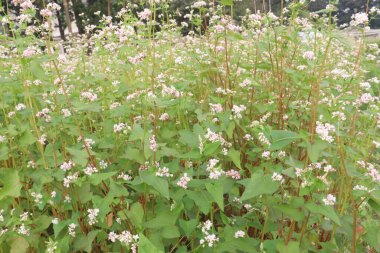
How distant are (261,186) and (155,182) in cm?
50

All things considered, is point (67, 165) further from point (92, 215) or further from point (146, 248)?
point (146, 248)

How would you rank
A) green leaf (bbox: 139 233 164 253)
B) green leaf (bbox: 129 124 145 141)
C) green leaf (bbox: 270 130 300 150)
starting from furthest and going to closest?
green leaf (bbox: 129 124 145 141)
green leaf (bbox: 270 130 300 150)
green leaf (bbox: 139 233 164 253)

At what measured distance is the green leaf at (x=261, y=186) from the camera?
1.60 meters

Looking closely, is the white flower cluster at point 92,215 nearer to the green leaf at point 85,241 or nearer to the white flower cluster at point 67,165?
the green leaf at point 85,241

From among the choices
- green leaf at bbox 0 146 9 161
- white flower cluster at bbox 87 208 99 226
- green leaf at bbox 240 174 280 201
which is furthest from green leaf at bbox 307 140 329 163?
green leaf at bbox 0 146 9 161

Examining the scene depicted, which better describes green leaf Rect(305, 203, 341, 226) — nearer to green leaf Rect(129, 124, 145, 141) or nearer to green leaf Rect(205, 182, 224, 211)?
green leaf Rect(205, 182, 224, 211)

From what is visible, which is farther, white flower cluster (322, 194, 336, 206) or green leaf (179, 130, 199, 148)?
green leaf (179, 130, 199, 148)

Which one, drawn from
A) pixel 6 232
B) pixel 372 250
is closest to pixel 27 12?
pixel 6 232

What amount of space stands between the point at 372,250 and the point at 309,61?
1.28m

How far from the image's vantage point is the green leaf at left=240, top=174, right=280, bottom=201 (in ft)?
5.26

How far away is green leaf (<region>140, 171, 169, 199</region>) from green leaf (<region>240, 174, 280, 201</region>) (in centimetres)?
38

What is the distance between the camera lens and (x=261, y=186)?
1641mm

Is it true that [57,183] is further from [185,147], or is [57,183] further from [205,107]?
[205,107]

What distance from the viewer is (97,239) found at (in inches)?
80.6
